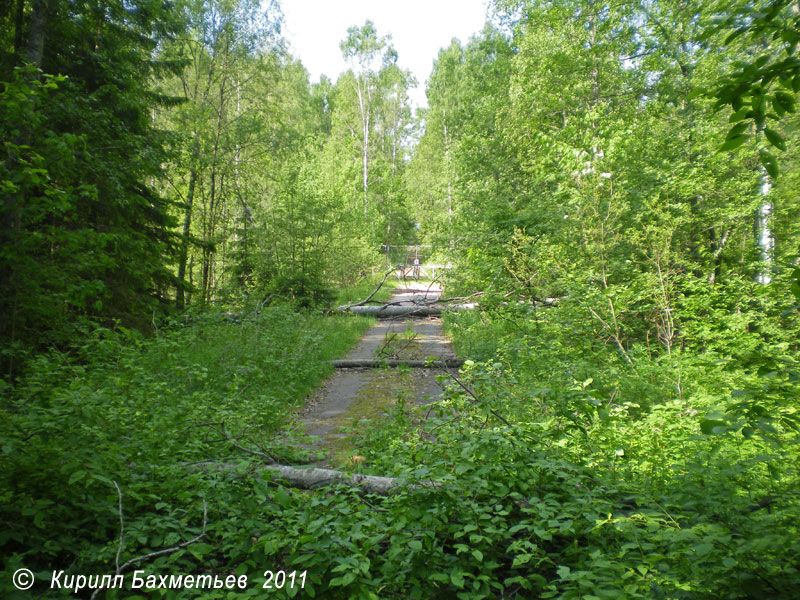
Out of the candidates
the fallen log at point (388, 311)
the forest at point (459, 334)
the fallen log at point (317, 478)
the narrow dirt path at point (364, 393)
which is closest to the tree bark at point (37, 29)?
the forest at point (459, 334)

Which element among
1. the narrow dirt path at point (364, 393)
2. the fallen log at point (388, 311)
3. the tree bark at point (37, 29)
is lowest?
the narrow dirt path at point (364, 393)

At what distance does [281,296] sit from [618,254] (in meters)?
9.18

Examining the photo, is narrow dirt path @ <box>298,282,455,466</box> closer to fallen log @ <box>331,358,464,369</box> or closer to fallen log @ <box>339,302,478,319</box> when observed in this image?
fallen log @ <box>331,358,464,369</box>

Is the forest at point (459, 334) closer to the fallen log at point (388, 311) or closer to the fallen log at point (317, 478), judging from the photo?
the fallen log at point (317, 478)

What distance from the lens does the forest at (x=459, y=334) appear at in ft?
8.38

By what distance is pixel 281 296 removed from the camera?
525 inches

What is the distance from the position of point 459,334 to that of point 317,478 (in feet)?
25.5

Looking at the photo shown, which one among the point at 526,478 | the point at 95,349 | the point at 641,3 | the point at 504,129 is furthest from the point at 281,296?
the point at 641,3

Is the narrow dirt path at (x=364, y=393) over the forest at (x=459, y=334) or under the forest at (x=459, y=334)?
under

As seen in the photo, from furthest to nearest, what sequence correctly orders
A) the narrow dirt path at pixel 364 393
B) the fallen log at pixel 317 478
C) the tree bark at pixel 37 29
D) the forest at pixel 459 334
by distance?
the tree bark at pixel 37 29 → the narrow dirt path at pixel 364 393 → the fallen log at pixel 317 478 → the forest at pixel 459 334

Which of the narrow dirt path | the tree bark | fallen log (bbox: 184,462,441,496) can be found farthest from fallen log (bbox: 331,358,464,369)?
the tree bark

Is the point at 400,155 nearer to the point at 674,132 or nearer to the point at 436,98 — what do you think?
the point at 436,98

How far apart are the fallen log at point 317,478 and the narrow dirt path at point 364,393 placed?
1.13 ft

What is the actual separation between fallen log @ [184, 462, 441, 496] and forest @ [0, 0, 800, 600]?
103 mm
